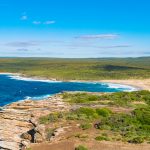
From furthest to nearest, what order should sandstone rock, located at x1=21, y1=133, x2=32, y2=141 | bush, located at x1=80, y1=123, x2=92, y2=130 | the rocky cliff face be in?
bush, located at x1=80, y1=123, x2=92, y2=130
sandstone rock, located at x1=21, y1=133, x2=32, y2=141
the rocky cliff face

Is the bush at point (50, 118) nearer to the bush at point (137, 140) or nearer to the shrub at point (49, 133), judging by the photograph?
the shrub at point (49, 133)

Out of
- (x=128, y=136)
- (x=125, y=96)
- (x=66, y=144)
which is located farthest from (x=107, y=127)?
(x=125, y=96)

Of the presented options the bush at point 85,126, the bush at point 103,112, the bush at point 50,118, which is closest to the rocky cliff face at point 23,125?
the bush at point 50,118

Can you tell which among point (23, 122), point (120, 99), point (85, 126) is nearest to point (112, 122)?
point (85, 126)

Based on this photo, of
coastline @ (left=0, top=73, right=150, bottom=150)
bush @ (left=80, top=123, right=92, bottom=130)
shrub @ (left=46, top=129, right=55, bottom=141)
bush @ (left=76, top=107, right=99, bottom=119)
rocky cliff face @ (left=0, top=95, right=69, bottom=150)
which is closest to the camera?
rocky cliff face @ (left=0, top=95, right=69, bottom=150)

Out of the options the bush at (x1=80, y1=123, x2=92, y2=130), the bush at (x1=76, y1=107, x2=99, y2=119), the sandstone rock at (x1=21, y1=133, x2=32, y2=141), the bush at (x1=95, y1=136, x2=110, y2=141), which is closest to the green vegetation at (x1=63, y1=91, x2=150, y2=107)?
the bush at (x1=76, y1=107, x2=99, y2=119)

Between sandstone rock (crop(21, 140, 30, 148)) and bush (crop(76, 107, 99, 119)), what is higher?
bush (crop(76, 107, 99, 119))

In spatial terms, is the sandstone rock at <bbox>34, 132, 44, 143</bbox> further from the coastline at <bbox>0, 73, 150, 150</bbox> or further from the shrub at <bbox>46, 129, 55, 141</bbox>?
the shrub at <bbox>46, 129, 55, 141</bbox>

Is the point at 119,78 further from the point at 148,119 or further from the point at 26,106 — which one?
the point at 148,119

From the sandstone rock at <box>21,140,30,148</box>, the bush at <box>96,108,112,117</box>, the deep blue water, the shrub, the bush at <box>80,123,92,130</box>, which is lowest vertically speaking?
the deep blue water
